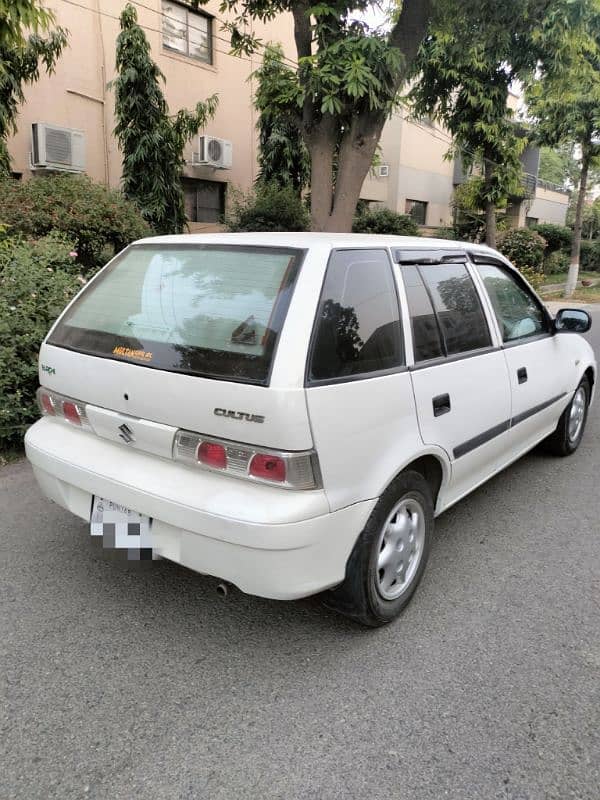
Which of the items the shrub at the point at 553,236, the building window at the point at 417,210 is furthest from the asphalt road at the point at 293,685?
the shrub at the point at 553,236

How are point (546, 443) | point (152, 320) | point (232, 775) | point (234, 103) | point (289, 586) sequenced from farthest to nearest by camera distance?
point (234, 103) < point (546, 443) < point (152, 320) < point (289, 586) < point (232, 775)

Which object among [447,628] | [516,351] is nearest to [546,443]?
[516,351]

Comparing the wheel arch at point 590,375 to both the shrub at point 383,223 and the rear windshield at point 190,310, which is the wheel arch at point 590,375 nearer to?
the rear windshield at point 190,310

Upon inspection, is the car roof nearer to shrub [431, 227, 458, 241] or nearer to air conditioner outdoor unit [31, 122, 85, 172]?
air conditioner outdoor unit [31, 122, 85, 172]

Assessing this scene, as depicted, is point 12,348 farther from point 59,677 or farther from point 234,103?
point 234,103

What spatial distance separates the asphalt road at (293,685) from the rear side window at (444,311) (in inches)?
46.1

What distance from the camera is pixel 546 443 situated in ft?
16.1

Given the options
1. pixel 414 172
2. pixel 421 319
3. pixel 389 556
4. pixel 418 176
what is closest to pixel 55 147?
pixel 421 319

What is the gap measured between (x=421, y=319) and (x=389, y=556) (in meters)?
1.10

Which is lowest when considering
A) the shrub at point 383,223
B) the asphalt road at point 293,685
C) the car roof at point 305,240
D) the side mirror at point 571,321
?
the asphalt road at point 293,685

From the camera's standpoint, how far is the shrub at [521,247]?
64.9 ft

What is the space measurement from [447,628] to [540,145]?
18.7 meters

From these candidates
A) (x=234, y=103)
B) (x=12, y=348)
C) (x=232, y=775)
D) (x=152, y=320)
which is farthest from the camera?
(x=234, y=103)

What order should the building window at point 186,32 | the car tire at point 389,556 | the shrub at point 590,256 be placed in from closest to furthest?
the car tire at point 389,556 < the building window at point 186,32 < the shrub at point 590,256
